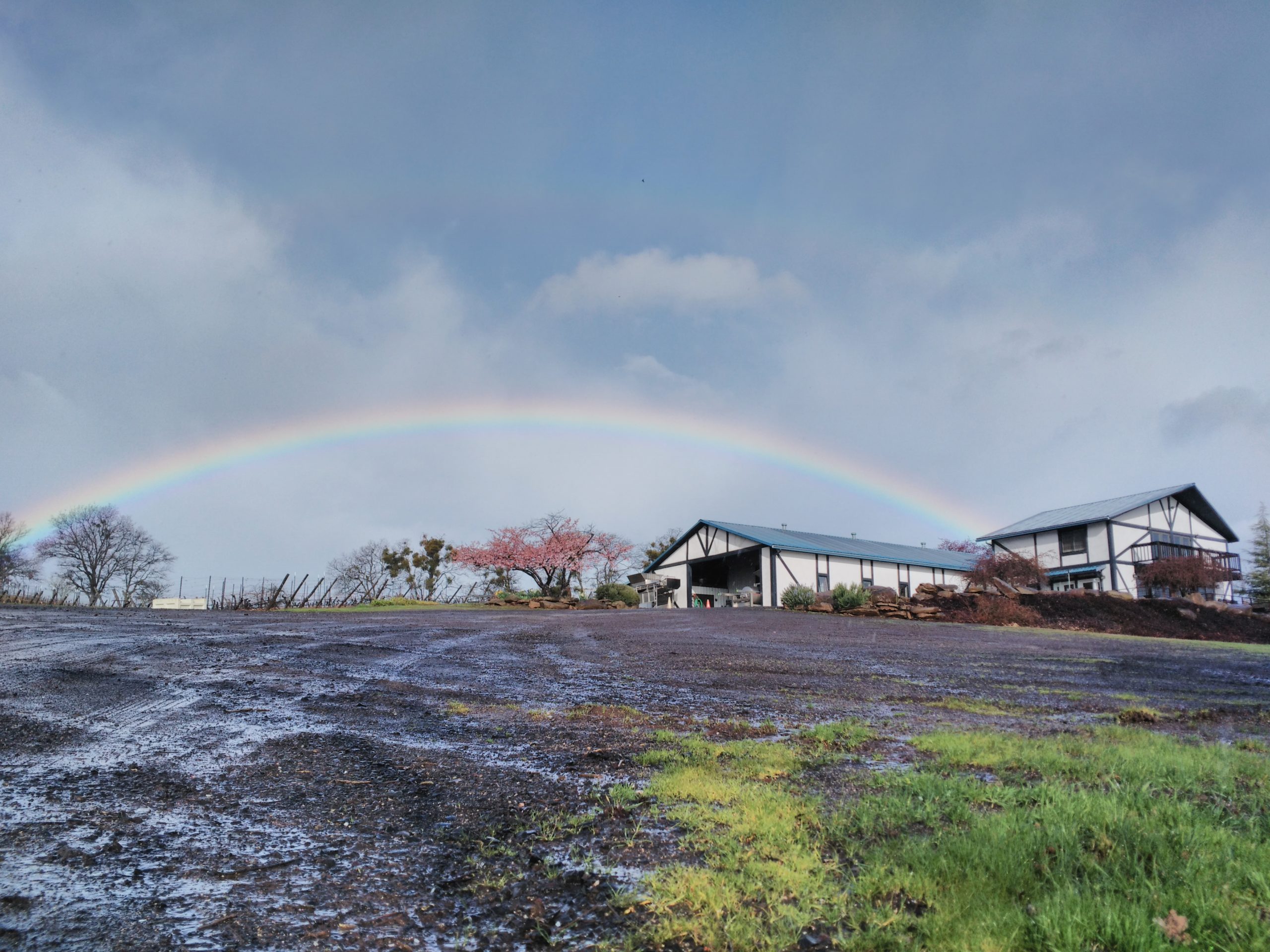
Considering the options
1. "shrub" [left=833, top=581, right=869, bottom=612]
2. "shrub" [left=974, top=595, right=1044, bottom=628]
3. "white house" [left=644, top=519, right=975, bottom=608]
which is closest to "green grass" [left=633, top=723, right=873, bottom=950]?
"shrub" [left=974, top=595, right=1044, bottom=628]

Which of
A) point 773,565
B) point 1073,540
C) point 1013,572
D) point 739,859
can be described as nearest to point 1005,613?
point 1013,572

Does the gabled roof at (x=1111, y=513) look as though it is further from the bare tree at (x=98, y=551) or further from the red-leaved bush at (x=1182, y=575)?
the bare tree at (x=98, y=551)

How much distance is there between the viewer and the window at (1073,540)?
4019 cm

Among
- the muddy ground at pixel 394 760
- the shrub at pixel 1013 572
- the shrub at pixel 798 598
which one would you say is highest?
the shrub at pixel 1013 572

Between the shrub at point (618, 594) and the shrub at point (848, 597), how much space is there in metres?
15.2

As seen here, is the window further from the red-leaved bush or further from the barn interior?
the barn interior

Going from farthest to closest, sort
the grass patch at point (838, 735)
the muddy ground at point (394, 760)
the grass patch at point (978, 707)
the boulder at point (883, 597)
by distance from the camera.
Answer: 1. the boulder at point (883, 597)
2. the grass patch at point (978, 707)
3. the grass patch at point (838, 735)
4. the muddy ground at point (394, 760)

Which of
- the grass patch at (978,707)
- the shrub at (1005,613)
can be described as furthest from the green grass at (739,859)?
the shrub at (1005,613)

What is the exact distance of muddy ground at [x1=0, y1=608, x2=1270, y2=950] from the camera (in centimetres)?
246

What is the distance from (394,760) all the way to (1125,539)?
45838mm

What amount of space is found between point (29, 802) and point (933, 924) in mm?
4325

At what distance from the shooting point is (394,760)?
440cm

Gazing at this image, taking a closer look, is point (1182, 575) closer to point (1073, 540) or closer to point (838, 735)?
point (1073, 540)

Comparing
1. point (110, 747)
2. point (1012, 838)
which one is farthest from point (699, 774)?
point (110, 747)
